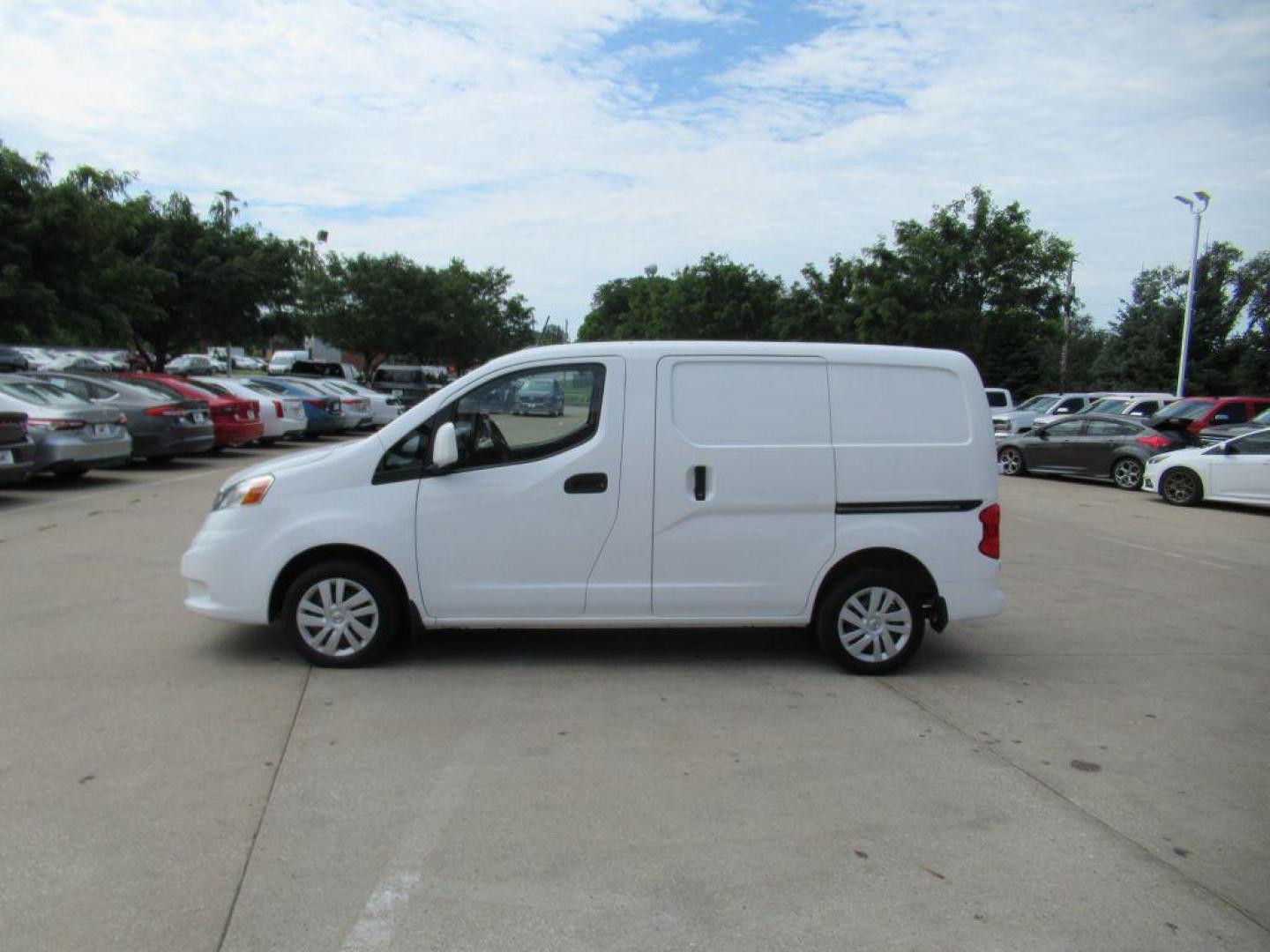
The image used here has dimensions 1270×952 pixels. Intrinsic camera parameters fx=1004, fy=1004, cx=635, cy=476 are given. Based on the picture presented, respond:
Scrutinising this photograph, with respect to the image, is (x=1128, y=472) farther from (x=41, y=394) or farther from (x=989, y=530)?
(x=41, y=394)

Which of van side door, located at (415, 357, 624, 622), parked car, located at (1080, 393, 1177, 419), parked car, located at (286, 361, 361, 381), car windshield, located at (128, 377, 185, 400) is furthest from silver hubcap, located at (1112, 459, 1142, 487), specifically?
parked car, located at (286, 361, 361, 381)

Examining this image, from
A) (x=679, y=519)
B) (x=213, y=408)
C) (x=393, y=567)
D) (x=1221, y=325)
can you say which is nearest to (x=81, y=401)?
(x=213, y=408)

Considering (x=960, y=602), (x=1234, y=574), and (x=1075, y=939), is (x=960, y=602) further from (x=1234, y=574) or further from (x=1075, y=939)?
(x=1234, y=574)

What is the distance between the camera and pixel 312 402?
24359 mm

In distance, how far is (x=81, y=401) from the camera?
1351 centimetres

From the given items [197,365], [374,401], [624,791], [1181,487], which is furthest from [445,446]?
[197,365]

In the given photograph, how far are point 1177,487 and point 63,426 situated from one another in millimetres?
16600

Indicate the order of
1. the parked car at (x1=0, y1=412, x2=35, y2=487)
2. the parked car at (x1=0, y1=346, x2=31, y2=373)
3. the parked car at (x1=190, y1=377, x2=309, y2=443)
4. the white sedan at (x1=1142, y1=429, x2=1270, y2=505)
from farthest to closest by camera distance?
the parked car at (x1=0, y1=346, x2=31, y2=373) < the parked car at (x1=190, y1=377, x2=309, y2=443) < the white sedan at (x1=1142, y1=429, x2=1270, y2=505) < the parked car at (x1=0, y1=412, x2=35, y2=487)

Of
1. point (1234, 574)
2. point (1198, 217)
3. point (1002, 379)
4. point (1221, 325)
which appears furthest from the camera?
point (1002, 379)

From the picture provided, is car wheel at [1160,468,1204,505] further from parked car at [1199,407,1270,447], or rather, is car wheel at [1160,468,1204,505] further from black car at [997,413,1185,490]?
parked car at [1199,407,1270,447]

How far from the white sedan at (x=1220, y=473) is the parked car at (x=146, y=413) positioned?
16.1m

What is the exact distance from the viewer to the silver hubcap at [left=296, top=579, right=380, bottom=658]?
570 cm

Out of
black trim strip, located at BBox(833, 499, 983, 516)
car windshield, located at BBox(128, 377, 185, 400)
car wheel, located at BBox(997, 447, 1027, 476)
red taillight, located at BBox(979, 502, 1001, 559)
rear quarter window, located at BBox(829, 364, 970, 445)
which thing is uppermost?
rear quarter window, located at BBox(829, 364, 970, 445)

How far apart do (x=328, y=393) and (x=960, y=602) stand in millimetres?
22022
